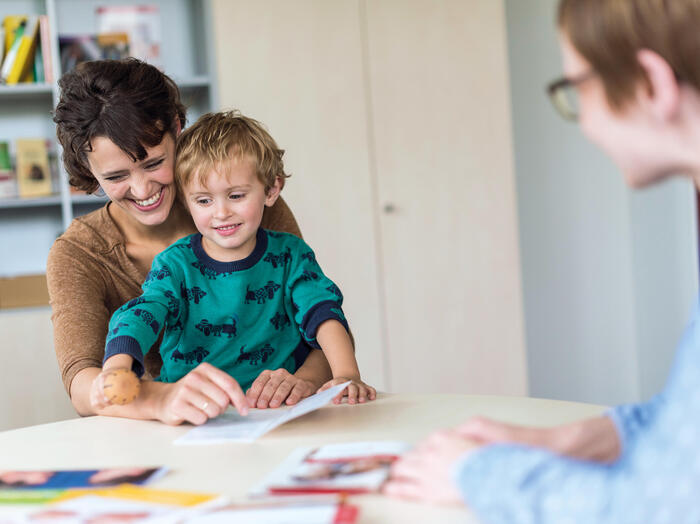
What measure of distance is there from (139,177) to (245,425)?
64 centimetres

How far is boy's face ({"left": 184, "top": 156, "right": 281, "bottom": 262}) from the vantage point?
1.46 metres

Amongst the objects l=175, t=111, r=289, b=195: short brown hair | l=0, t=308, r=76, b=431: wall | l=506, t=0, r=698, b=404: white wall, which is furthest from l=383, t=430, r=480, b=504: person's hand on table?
l=506, t=0, r=698, b=404: white wall

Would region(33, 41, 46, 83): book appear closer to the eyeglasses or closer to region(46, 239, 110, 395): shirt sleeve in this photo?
region(46, 239, 110, 395): shirt sleeve

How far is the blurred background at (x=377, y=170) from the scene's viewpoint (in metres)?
3.05

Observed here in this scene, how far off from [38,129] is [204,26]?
80cm

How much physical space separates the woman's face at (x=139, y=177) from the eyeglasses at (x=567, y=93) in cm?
92

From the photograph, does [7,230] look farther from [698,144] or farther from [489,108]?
[698,144]

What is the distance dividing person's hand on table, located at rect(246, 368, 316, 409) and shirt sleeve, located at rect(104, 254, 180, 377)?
182 mm

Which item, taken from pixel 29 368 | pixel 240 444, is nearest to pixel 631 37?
pixel 240 444

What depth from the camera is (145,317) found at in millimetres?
1311

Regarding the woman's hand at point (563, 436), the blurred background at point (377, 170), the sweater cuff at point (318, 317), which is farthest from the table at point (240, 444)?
the blurred background at point (377, 170)

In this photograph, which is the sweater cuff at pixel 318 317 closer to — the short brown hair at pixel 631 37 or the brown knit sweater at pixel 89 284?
the brown knit sweater at pixel 89 284

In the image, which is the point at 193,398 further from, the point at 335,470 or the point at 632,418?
the point at 632,418

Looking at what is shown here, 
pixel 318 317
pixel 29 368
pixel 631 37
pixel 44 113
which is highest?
pixel 44 113
